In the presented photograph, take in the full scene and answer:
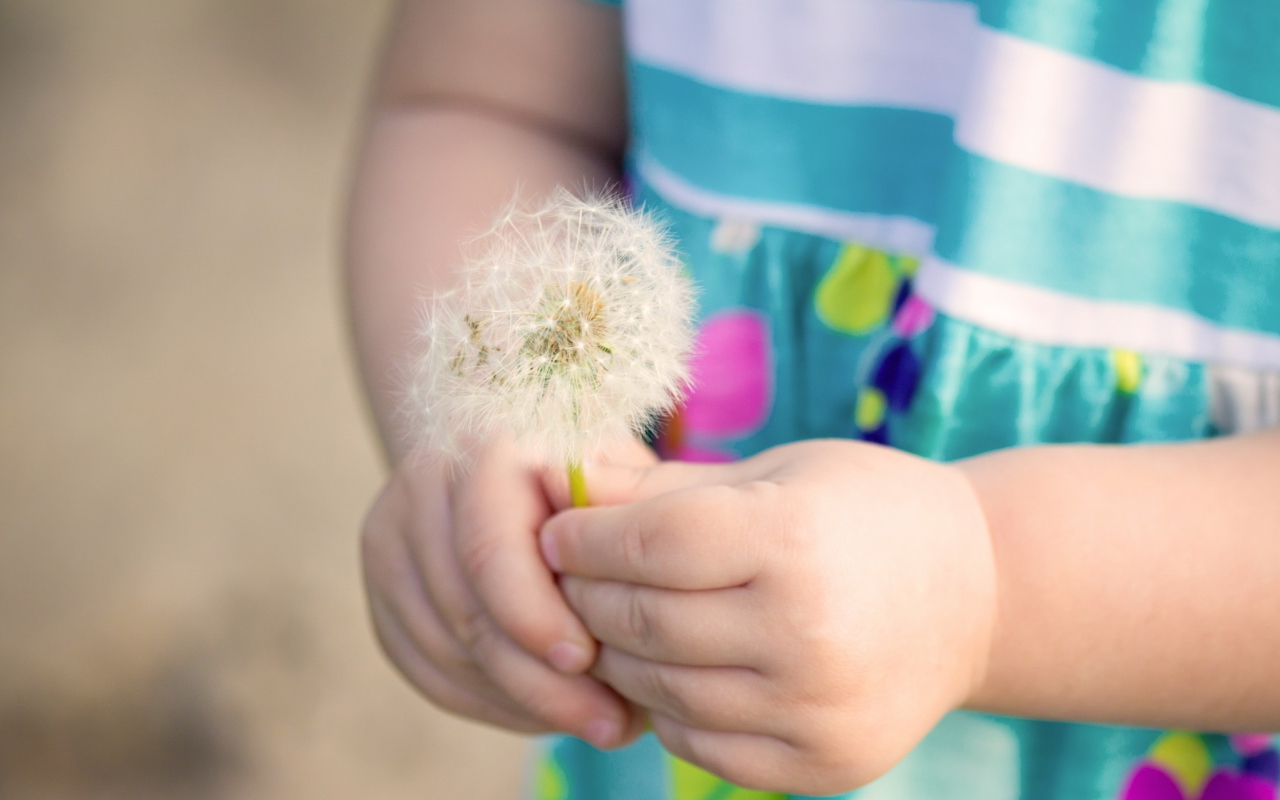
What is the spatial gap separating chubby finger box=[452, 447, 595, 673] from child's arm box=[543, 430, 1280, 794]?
0.05ft

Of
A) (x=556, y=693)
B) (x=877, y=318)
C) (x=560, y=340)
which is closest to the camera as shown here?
(x=560, y=340)

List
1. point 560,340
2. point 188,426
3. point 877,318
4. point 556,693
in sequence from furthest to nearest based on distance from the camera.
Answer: point 188,426
point 877,318
point 556,693
point 560,340

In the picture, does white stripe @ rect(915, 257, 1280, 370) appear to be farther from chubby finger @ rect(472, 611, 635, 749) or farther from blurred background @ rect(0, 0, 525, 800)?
blurred background @ rect(0, 0, 525, 800)

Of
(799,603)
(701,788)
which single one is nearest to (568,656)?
(799,603)

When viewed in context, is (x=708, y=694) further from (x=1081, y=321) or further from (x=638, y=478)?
(x=1081, y=321)

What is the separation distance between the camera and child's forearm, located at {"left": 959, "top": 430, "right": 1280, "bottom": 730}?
1.71 ft

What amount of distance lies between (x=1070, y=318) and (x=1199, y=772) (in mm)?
311

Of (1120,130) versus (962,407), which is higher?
(1120,130)

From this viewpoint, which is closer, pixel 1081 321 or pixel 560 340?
pixel 560 340

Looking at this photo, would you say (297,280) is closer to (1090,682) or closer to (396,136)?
(396,136)

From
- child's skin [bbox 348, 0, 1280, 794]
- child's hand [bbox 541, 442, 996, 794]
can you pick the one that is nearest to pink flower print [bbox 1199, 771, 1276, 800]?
child's skin [bbox 348, 0, 1280, 794]

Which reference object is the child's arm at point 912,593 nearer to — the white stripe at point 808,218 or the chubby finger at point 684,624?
the chubby finger at point 684,624

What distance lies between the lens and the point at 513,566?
546 millimetres

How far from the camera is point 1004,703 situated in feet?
1.79
